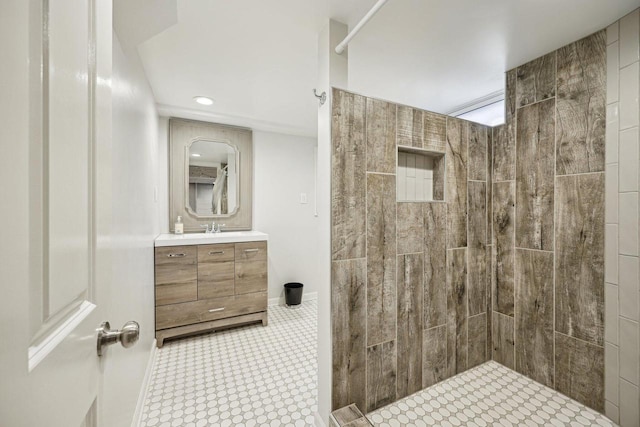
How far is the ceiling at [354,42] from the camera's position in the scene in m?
1.37

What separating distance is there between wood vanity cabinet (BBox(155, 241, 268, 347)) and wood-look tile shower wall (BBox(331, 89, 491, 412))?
1.57 meters

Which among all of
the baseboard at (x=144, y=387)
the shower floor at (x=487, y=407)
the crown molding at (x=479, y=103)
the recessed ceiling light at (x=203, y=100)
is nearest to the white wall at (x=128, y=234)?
the baseboard at (x=144, y=387)

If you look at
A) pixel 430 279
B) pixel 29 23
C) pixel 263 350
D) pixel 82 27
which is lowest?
pixel 263 350

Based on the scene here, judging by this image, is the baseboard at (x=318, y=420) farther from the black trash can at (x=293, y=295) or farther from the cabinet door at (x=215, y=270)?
the black trash can at (x=293, y=295)

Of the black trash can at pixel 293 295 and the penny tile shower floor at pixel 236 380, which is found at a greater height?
the black trash can at pixel 293 295

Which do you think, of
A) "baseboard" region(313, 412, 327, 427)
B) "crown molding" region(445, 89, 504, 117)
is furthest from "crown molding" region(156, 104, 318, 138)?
"baseboard" region(313, 412, 327, 427)

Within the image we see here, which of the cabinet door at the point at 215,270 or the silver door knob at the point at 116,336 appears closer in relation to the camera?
the silver door knob at the point at 116,336

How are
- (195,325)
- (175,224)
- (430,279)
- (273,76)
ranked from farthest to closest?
(175,224) < (195,325) < (273,76) < (430,279)

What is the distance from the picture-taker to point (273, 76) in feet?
6.87

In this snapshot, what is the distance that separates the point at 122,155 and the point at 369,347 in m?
1.73

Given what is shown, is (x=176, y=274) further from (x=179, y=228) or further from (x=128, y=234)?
(x=128, y=234)

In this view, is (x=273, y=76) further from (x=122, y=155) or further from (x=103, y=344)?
(x=103, y=344)

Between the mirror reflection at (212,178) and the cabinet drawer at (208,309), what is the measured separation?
111 cm

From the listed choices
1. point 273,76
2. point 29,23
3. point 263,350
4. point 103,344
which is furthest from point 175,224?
point 29,23
